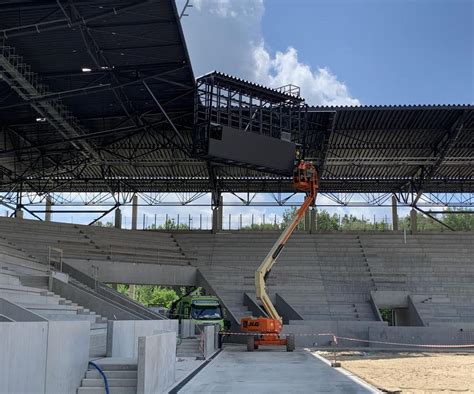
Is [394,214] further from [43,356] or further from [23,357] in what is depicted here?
[23,357]

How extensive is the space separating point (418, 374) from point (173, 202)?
28782mm

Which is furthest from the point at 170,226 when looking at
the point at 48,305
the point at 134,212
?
the point at 48,305

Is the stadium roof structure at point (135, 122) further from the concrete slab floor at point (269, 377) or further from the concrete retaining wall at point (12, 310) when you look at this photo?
the concrete slab floor at point (269, 377)

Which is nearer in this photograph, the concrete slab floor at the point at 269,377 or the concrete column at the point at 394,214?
the concrete slab floor at the point at 269,377

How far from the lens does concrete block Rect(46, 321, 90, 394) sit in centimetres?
882

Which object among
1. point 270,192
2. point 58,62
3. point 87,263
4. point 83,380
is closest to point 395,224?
point 270,192

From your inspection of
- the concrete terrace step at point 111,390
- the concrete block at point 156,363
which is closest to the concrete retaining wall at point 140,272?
the concrete block at point 156,363

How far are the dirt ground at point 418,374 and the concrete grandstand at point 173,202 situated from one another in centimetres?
130

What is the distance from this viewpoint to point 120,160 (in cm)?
3553

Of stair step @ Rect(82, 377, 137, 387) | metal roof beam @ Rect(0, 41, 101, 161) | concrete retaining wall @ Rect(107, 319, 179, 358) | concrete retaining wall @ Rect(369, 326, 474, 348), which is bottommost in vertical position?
concrete retaining wall @ Rect(369, 326, 474, 348)

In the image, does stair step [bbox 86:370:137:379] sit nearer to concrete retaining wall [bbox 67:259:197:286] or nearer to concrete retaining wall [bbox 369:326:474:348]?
concrete retaining wall [bbox 67:259:197:286]

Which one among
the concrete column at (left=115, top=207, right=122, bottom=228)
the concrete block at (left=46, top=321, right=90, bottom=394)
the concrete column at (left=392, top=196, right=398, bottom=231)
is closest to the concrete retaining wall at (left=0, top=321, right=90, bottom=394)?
the concrete block at (left=46, top=321, right=90, bottom=394)

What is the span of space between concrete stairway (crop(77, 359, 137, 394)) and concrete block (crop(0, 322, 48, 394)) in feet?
6.03

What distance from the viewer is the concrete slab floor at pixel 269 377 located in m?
12.6
